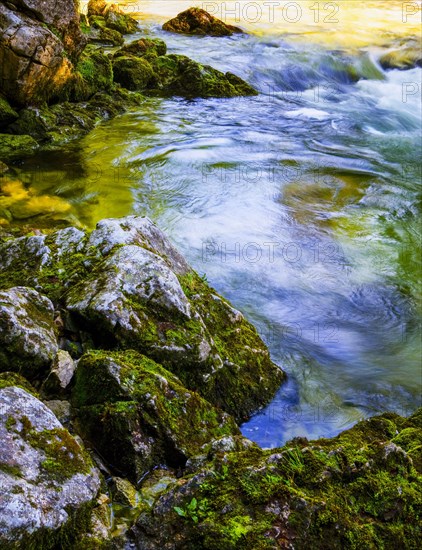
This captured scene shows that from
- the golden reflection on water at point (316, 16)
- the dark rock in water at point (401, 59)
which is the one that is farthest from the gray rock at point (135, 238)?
the golden reflection on water at point (316, 16)

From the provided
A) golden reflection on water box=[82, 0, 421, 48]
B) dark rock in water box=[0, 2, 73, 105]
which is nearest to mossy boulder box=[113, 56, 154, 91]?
dark rock in water box=[0, 2, 73, 105]

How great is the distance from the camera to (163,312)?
4723mm

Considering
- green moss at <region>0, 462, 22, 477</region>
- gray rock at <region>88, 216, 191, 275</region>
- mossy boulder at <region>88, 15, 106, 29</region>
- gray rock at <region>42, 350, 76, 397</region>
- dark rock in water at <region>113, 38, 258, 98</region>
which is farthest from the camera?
mossy boulder at <region>88, 15, 106, 29</region>

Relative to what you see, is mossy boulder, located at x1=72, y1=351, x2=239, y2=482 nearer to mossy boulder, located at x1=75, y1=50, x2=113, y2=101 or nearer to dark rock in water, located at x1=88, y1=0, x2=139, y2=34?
mossy boulder, located at x1=75, y1=50, x2=113, y2=101

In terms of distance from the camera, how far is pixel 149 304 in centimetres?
470

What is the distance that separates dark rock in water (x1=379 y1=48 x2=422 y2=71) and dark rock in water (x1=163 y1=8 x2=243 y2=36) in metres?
6.42

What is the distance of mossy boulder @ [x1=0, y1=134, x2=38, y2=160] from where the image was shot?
10.8m

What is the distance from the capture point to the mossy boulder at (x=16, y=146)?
10.8 m

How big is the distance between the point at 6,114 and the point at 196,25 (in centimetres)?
1343

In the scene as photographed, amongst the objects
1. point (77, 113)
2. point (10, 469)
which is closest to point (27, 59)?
point (77, 113)

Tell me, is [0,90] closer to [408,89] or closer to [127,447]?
[127,447]

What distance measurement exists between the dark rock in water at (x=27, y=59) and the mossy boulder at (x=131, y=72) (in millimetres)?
3702

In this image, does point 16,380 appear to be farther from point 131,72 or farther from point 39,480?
point 131,72

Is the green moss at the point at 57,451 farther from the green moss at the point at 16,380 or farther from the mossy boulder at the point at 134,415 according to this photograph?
the mossy boulder at the point at 134,415
